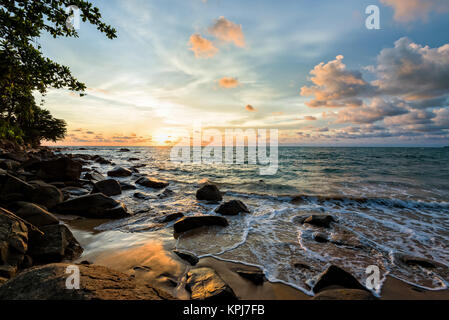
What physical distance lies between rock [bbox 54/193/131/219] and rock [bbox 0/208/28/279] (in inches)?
130

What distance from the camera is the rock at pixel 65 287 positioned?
2.04m

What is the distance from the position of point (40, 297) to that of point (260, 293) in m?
3.14

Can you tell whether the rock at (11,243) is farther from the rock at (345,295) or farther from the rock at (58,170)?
the rock at (58,170)

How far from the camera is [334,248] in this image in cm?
526

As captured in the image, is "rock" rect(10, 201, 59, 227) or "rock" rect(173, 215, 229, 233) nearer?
"rock" rect(10, 201, 59, 227)

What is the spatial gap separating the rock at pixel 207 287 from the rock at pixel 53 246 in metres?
2.67

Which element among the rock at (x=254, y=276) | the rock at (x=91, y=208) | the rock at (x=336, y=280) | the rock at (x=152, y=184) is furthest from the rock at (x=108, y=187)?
the rock at (x=336, y=280)

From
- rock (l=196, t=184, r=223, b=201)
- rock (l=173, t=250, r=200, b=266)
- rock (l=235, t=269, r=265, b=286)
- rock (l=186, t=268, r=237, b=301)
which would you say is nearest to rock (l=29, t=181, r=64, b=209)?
rock (l=173, t=250, r=200, b=266)

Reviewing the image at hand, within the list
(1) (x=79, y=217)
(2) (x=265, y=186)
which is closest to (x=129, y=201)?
(1) (x=79, y=217)

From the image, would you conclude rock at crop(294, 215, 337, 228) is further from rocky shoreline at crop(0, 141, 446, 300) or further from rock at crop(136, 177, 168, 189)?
rock at crop(136, 177, 168, 189)

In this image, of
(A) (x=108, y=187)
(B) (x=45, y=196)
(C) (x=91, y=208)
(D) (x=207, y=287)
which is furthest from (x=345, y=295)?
(A) (x=108, y=187)

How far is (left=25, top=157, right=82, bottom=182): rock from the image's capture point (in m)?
11.5

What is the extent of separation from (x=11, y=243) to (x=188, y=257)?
3180mm

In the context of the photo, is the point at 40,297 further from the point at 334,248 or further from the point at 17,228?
the point at 334,248
